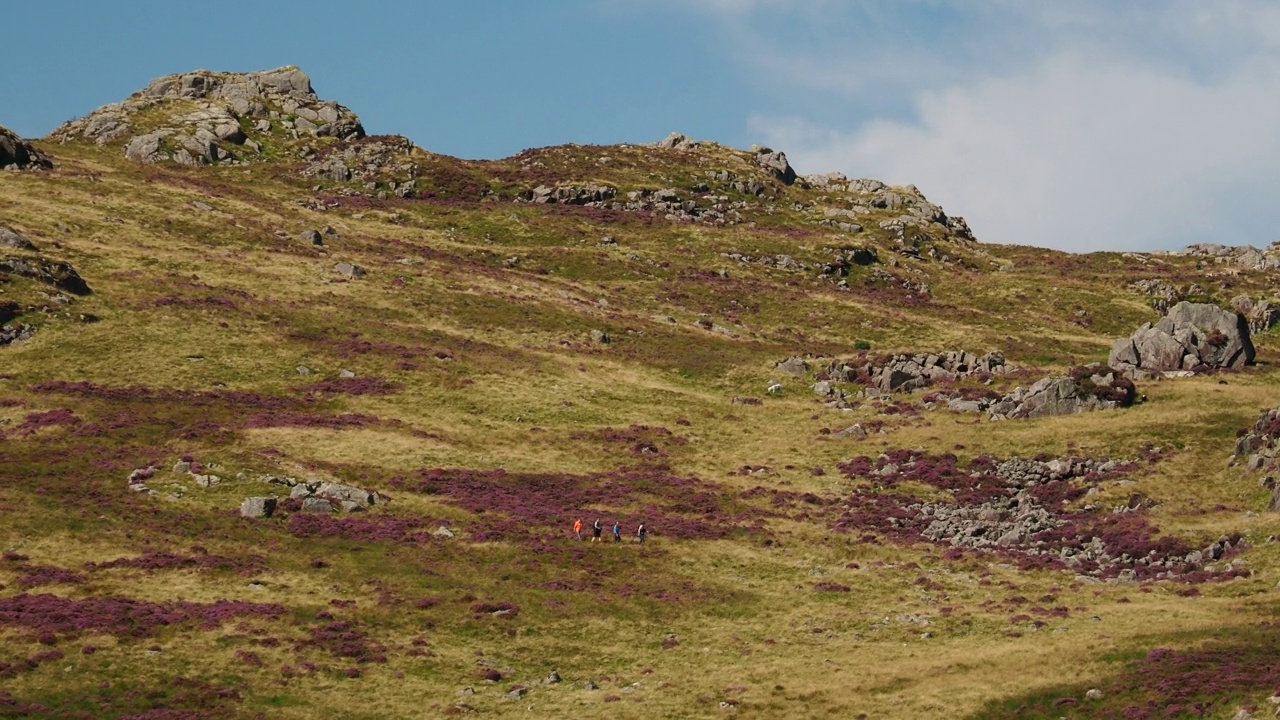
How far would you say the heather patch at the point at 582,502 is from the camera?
70.6 metres

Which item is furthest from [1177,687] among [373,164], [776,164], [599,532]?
[776,164]

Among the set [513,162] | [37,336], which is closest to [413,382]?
[37,336]

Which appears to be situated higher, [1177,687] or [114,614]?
[1177,687]

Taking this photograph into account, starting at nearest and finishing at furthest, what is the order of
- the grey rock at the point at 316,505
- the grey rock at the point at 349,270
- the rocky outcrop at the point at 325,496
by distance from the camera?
the grey rock at the point at 316,505 < the rocky outcrop at the point at 325,496 < the grey rock at the point at 349,270

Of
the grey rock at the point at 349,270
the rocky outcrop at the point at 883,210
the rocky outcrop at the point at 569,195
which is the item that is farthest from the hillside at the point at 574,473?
the rocky outcrop at the point at 883,210

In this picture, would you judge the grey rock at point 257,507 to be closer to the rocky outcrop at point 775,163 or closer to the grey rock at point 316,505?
the grey rock at point 316,505

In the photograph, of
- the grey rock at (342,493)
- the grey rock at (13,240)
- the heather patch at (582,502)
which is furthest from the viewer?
the grey rock at (13,240)

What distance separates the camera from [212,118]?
554 feet

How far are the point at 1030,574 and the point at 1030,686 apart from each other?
1794 centimetres

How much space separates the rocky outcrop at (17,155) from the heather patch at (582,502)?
296 ft

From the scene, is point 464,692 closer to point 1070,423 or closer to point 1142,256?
point 1070,423

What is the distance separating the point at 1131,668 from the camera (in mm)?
46219

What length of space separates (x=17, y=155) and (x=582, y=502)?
10087 centimetres

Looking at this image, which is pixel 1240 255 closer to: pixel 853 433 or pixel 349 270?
pixel 853 433
